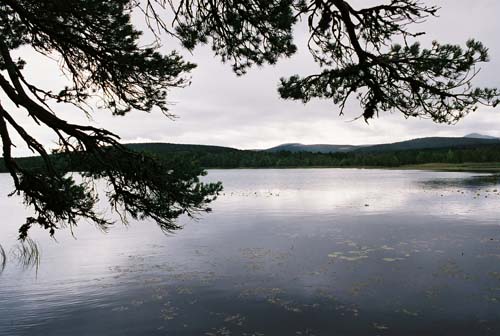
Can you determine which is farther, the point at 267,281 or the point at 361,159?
the point at 361,159

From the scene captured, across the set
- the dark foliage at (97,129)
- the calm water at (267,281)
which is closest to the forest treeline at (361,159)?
the calm water at (267,281)

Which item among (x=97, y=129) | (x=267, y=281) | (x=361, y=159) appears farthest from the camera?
(x=361, y=159)

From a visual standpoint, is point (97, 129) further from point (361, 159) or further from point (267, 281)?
point (361, 159)

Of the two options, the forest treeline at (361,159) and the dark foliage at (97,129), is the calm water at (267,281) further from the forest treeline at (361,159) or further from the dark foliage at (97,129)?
the forest treeline at (361,159)

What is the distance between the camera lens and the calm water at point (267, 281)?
11109 mm

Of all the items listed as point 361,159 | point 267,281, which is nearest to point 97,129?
point 267,281

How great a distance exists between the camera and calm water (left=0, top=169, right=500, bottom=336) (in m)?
11.1

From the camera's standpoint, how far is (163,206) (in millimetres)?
10867

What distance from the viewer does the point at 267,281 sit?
1477 cm

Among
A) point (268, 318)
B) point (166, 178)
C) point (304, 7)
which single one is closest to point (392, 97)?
point (304, 7)

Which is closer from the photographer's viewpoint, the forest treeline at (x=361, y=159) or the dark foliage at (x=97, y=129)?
the dark foliage at (x=97, y=129)

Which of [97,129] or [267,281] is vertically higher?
[97,129]

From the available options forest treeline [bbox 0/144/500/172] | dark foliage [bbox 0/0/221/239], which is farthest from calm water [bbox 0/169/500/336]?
forest treeline [bbox 0/144/500/172]

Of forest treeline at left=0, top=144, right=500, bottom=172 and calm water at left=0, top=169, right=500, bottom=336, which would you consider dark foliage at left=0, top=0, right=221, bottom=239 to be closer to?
calm water at left=0, top=169, right=500, bottom=336
